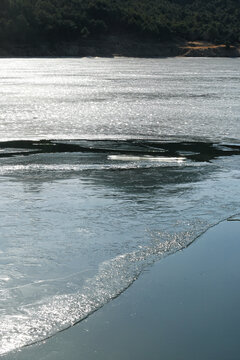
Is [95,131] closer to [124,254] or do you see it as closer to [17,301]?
[124,254]

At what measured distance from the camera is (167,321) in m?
5.59

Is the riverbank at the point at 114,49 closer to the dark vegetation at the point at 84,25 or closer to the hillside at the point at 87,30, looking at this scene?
the hillside at the point at 87,30

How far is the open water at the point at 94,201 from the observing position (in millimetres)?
6148

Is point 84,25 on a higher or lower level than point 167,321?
higher

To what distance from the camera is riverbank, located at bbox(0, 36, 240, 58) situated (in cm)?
11081

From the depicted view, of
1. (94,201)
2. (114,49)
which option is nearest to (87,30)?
(114,49)

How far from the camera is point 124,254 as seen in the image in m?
7.36

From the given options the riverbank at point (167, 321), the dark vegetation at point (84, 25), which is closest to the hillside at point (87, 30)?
the dark vegetation at point (84, 25)

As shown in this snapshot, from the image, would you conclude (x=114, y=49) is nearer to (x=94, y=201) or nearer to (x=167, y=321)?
(x=94, y=201)

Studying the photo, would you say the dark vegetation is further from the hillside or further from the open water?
the open water

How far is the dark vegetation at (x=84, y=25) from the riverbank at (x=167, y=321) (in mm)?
106694

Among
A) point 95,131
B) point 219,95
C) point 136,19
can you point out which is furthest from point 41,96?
point 136,19

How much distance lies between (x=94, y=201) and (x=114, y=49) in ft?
347

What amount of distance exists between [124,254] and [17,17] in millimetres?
111244
